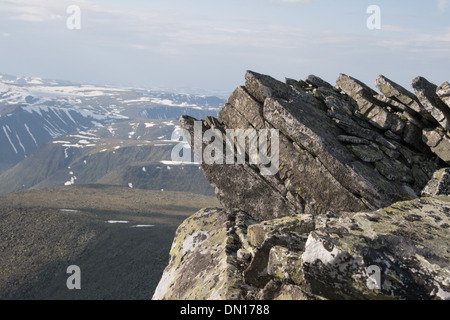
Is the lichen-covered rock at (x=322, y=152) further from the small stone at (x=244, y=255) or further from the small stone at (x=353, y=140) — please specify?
the small stone at (x=244, y=255)

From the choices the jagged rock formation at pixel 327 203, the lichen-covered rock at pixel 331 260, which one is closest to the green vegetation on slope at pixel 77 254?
the jagged rock formation at pixel 327 203

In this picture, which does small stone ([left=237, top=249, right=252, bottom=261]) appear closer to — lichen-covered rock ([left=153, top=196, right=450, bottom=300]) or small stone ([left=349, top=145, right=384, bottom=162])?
lichen-covered rock ([left=153, top=196, right=450, bottom=300])

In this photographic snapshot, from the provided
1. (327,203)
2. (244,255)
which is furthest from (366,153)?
(244,255)

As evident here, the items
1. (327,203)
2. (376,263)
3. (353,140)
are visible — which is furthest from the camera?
(353,140)

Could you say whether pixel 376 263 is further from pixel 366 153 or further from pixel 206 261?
pixel 366 153

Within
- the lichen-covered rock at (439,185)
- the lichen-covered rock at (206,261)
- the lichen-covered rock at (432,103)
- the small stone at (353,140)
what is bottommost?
the lichen-covered rock at (206,261)

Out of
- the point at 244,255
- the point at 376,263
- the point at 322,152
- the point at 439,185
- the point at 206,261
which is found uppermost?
the point at 322,152

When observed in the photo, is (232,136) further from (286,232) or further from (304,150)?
(286,232)
